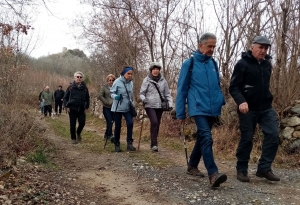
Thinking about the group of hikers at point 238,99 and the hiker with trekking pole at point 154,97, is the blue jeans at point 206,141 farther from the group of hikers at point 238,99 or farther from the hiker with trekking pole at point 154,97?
the hiker with trekking pole at point 154,97

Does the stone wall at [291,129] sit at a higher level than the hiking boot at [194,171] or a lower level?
higher

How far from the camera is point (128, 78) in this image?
727cm

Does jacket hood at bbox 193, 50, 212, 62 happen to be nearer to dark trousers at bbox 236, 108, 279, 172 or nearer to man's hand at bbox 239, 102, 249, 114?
man's hand at bbox 239, 102, 249, 114

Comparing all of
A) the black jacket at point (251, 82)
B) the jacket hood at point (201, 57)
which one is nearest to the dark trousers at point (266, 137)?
the black jacket at point (251, 82)

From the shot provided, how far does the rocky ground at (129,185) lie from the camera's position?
3936 millimetres

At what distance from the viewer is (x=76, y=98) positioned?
812 cm

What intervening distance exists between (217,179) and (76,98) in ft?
16.3

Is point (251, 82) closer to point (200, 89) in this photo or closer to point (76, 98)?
point (200, 89)

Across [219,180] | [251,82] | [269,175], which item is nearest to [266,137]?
[269,175]

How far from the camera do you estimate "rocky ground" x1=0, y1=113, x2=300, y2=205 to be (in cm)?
394

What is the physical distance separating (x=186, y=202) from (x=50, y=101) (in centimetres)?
1370

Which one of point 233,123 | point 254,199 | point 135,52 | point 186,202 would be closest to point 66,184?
point 186,202

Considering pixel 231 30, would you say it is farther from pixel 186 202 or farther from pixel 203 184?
pixel 186 202

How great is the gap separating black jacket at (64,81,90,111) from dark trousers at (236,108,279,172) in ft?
15.5
